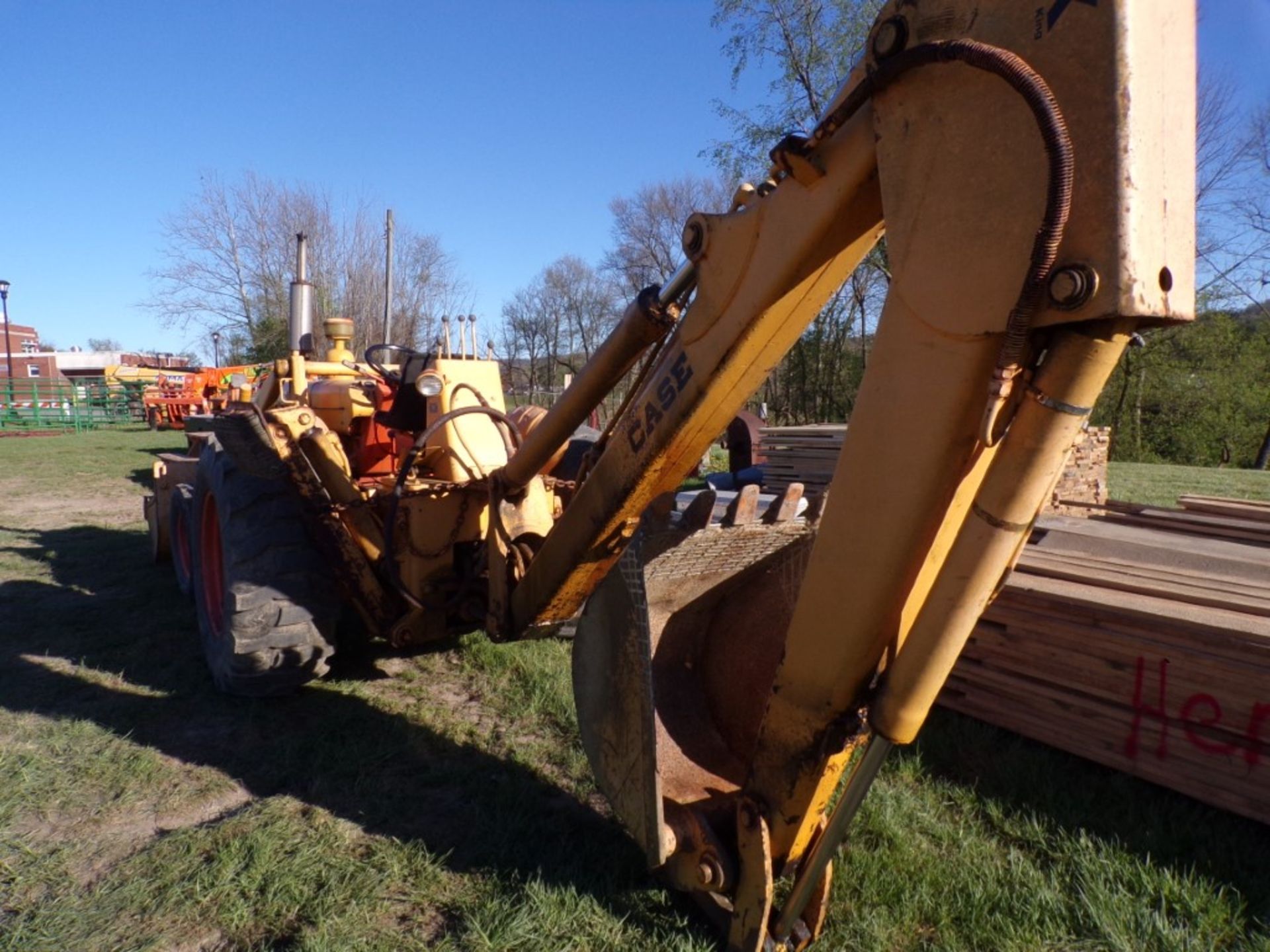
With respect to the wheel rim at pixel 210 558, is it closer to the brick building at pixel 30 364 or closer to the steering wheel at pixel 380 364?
the steering wheel at pixel 380 364

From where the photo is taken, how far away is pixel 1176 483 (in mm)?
13141

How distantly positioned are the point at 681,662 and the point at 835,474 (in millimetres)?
1299

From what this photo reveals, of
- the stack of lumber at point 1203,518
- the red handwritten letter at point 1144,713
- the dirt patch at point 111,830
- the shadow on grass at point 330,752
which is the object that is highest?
the stack of lumber at point 1203,518

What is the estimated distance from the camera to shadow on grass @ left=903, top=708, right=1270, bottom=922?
2.79 metres

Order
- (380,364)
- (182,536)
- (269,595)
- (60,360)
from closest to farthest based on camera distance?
(269,595), (380,364), (182,536), (60,360)

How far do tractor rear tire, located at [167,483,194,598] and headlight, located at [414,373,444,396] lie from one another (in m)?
2.50

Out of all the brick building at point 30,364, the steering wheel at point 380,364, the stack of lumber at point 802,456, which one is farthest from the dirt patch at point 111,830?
the brick building at point 30,364

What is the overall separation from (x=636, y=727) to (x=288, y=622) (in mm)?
2047

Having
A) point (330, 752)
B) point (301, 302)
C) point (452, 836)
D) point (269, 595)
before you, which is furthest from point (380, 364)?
point (452, 836)

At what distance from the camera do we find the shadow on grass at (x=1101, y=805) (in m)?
2.79

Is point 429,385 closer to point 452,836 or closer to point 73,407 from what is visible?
point 452,836

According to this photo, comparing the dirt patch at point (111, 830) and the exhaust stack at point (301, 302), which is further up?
the exhaust stack at point (301, 302)

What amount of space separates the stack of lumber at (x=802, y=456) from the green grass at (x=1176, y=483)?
384 centimetres

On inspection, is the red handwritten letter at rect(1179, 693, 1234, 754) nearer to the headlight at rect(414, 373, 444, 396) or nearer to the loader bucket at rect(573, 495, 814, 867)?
the loader bucket at rect(573, 495, 814, 867)
